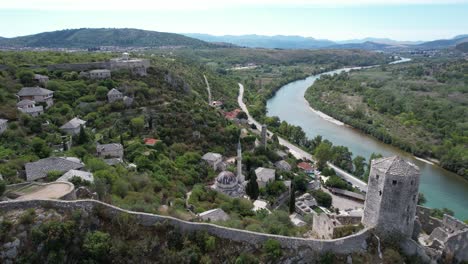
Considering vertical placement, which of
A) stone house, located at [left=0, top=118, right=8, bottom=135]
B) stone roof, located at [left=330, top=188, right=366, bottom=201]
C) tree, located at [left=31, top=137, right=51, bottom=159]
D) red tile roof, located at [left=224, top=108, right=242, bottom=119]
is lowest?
stone roof, located at [left=330, top=188, right=366, bottom=201]

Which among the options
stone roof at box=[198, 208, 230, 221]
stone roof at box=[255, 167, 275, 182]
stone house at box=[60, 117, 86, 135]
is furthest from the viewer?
stone roof at box=[255, 167, 275, 182]

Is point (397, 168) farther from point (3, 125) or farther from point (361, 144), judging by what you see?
point (361, 144)

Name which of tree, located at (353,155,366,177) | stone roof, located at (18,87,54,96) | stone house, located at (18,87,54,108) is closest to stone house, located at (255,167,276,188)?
tree, located at (353,155,366,177)

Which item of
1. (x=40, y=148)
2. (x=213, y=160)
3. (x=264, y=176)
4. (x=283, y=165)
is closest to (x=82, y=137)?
(x=40, y=148)

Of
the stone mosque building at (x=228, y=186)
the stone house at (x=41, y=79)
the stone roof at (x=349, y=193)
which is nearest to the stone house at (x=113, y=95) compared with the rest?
the stone house at (x=41, y=79)

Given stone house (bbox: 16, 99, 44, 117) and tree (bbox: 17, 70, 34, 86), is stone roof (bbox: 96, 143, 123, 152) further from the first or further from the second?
tree (bbox: 17, 70, 34, 86)

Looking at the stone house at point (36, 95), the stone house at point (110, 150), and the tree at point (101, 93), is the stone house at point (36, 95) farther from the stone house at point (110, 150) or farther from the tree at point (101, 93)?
the stone house at point (110, 150)
